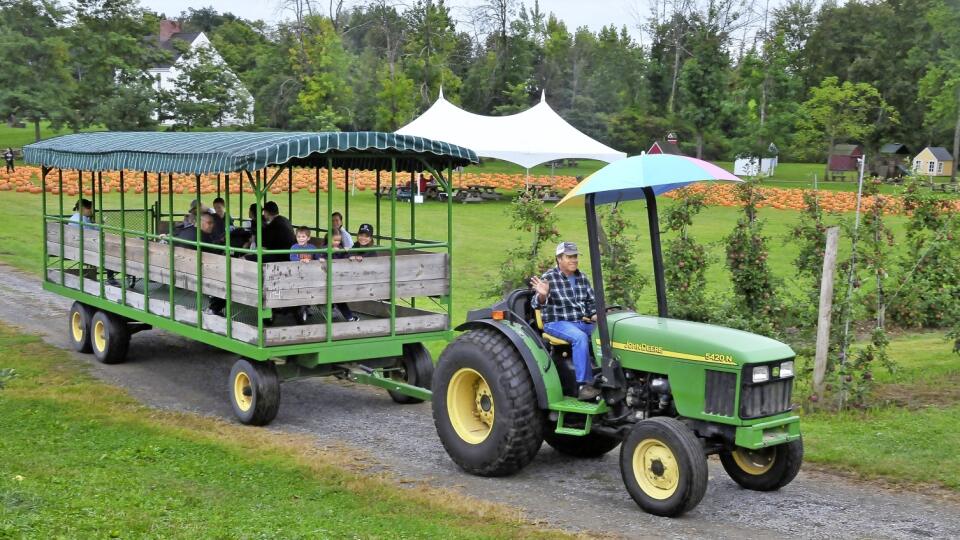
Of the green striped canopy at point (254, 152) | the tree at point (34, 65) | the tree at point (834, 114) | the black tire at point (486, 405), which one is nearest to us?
the black tire at point (486, 405)

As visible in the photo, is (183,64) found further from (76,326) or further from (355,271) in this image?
(355,271)

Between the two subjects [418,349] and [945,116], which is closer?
[418,349]

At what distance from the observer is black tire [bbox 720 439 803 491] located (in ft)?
25.9

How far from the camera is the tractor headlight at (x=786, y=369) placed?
750 cm

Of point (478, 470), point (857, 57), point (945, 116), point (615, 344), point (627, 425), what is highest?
point (857, 57)

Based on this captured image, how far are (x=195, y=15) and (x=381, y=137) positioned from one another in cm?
12601

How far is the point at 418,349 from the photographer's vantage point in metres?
11.4

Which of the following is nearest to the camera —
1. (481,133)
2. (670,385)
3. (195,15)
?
(670,385)

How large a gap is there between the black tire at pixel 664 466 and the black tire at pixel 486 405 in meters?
0.99

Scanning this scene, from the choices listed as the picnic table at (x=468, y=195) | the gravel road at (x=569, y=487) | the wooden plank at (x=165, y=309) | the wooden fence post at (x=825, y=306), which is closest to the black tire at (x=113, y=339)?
the wooden plank at (x=165, y=309)

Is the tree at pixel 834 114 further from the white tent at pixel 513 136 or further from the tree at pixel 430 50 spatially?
the white tent at pixel 513 136

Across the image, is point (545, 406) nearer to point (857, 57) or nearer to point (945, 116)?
point (945, 116)

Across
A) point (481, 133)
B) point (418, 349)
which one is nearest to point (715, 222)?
point (481, 133)

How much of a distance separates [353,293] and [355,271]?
0.23 metres
